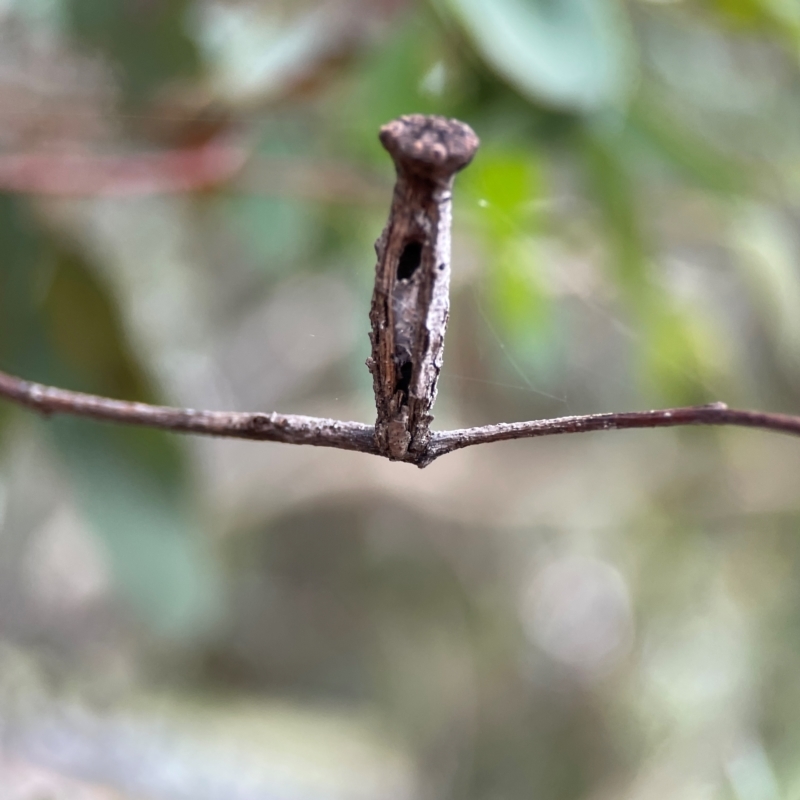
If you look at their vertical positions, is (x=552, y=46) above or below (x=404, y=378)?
above

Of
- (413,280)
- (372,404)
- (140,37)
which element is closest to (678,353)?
(372,404)

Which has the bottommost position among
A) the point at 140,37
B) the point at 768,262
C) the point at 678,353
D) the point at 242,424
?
the point at 242,424

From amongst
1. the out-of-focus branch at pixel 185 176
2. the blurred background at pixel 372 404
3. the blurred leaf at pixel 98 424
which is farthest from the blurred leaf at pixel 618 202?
the blurred leaf at pixel 98 424

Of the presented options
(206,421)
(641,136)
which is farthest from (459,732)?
(206,421)

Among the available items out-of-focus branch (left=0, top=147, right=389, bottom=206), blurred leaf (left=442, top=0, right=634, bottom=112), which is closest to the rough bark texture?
blurred leaf (left=442, top=0, right=634, bottom=112)

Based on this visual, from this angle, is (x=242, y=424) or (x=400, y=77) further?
(x=400, y=77)

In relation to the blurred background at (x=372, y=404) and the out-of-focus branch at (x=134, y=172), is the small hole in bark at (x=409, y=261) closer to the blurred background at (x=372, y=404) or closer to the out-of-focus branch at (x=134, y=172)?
the blurred background at (x=372, y=404)

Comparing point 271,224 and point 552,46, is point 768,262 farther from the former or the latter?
point 271,224
